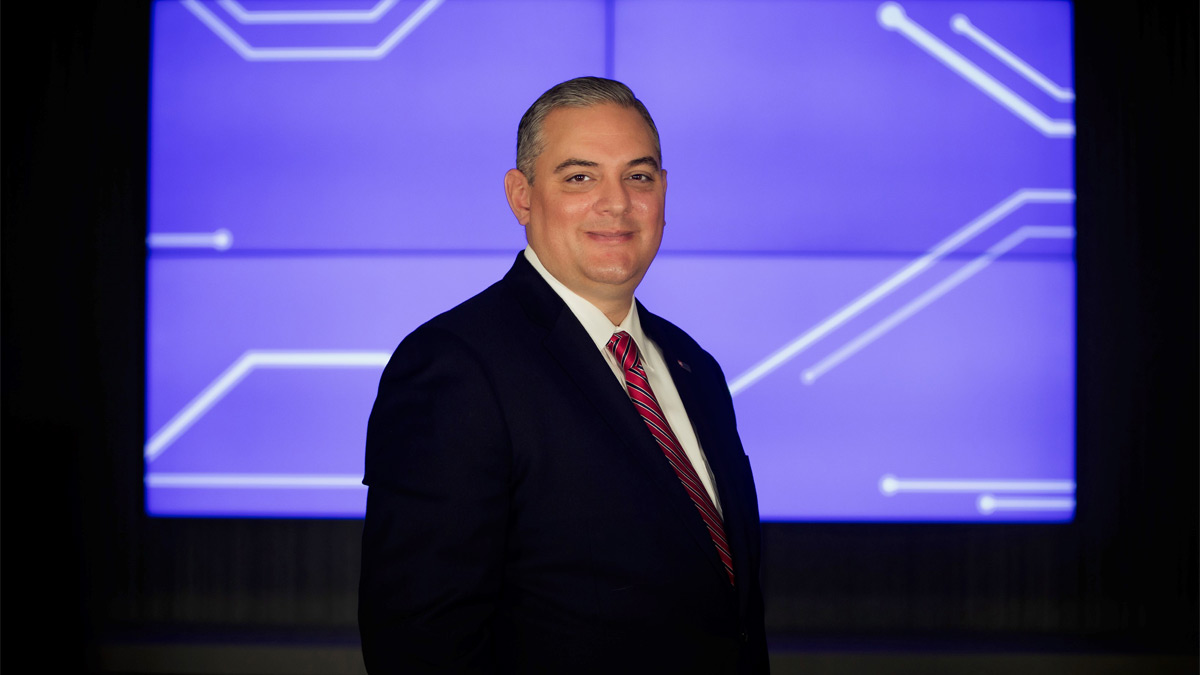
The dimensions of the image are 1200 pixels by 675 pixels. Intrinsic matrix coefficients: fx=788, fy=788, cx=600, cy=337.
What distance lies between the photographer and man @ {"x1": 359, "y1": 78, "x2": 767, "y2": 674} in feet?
3.27

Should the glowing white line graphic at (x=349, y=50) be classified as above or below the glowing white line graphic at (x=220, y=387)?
above

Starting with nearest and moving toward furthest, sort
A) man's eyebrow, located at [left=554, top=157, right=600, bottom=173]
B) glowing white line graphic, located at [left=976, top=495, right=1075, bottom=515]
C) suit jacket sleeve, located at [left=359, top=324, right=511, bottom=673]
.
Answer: suit jacket sleeve, located at [left=359, top=324, right=511, bottom=673] → man's eyebrow, located at [left=554, top=157, right=600, bottom=173] → glowing white line graphic, located at [left=976, top=495, right=1075, bottom=515]

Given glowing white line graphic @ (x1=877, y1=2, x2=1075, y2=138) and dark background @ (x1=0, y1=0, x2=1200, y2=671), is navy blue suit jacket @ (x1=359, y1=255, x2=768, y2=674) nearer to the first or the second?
dark background @ (x1=0, y1=0, x2=1200, y2=671)

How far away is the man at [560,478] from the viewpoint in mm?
998

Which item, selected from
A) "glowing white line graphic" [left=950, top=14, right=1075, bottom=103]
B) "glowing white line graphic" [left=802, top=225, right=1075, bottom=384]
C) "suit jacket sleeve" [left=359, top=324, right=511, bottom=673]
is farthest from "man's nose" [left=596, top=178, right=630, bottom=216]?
"glowing white line graphic" [left=950, top=14, right=1075, bottom=103]

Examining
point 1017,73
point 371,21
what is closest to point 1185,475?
point 1017,73

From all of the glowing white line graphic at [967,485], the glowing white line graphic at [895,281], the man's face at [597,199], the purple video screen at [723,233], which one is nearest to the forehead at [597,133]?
the man's face at [597,199]

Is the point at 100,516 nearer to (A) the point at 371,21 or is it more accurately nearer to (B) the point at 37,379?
(B) the point at 37,379

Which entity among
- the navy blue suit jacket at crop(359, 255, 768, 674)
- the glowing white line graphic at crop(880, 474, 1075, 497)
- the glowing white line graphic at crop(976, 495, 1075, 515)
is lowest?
the glowing white line graphic at crop(976, 495, 1075, 515)

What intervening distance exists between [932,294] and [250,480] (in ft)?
7.87

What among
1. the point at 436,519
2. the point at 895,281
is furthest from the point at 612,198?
the point at 895,281

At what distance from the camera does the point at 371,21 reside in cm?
271

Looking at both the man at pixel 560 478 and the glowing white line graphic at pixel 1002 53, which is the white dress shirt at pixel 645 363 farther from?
the glowing white line graphic at pixel 1002 53

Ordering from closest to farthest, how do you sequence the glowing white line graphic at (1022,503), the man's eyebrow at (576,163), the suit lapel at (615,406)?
1. the suit lapel at (615,406)
2. the man's eyebrow at (576,163)
3. the glowing white line graphic at (1022,503)
